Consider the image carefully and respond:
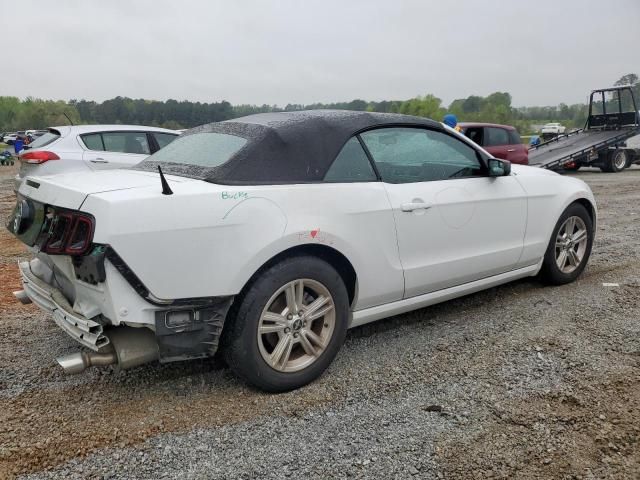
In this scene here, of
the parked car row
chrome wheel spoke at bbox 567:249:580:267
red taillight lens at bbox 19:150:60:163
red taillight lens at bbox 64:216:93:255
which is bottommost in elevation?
chrome wheel spoke at bbox 567:249:580:267

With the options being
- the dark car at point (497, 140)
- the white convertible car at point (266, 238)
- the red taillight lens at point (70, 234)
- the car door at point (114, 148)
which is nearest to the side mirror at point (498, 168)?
the white convertible car at point (266, 238)

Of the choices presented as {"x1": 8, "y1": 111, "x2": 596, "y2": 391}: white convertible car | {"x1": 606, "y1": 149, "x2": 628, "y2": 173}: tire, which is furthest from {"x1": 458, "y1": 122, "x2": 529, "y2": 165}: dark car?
{"x1": 8, "y1": 111, "x2": 596, "y2": 391}: white convertible car

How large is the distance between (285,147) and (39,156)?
19.0ft

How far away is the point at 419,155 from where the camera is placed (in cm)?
367

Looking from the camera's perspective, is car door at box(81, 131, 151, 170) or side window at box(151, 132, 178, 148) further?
side window at box(151, 132, 178, 148)

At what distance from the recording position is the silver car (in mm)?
7488

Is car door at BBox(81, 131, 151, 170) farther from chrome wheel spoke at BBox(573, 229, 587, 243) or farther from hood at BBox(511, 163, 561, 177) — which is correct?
chrome wheel spoke at BBox(573, 229, 587, 243)

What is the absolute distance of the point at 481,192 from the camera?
383 cm

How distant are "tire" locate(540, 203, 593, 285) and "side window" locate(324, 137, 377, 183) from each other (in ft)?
6.72

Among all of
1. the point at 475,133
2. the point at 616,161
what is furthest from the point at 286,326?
the point at 616,161

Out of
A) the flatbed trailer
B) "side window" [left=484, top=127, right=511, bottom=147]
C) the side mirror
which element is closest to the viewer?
the side mirror

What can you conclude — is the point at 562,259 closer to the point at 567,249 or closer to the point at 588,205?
the point at 567,249

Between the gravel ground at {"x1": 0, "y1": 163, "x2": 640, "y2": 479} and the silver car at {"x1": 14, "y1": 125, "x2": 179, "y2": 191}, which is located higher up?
the silver car at {"x1": 14, "y1": 125, "x2": 179, "y2": 191}

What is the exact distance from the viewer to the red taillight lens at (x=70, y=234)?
2.44 m
